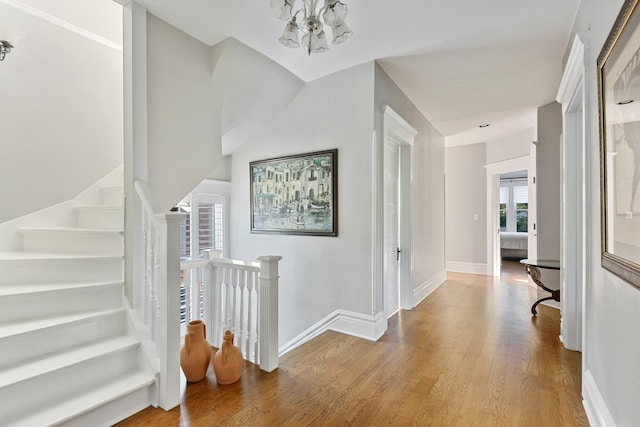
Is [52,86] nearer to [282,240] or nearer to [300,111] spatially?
[300,111]

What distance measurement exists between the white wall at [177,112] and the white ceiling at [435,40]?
0.15 meters

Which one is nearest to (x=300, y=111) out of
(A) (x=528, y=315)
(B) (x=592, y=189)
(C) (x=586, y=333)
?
(B) (x=592, y=189)

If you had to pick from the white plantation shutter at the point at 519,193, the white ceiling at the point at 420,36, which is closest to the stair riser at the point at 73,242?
the white ceiling at the point at 420,36

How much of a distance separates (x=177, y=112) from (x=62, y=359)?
184 cm

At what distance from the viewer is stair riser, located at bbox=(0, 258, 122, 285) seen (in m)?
1.90

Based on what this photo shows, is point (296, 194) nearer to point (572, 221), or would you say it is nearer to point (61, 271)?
point (61, 271)

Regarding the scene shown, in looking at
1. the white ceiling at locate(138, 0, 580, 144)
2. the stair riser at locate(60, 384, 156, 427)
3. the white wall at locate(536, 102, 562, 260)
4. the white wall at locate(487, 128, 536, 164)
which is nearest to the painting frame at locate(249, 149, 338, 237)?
the white ceiling at locate(138, 0, 580, 144)

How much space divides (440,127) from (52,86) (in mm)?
4784

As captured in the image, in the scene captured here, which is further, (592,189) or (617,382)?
(592,189)

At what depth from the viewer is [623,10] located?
3.95 feet

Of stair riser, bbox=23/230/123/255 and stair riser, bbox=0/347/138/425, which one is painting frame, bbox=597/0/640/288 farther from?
stair riser, bbox=23/230/123/255

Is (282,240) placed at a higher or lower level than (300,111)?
lower

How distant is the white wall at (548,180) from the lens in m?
3.96

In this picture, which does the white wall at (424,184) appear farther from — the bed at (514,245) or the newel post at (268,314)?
the bed at (514,245)
